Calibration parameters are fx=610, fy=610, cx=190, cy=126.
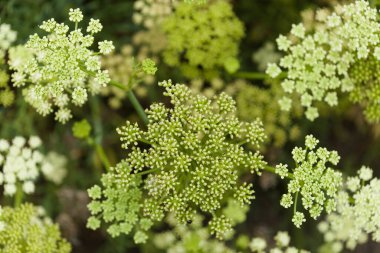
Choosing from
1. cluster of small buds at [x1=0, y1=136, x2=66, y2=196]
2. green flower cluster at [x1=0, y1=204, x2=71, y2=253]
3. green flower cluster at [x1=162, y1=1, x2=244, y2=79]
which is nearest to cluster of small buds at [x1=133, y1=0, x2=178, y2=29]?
green flower cluster at [x1=162, y1=1, x2=244, y2=79]

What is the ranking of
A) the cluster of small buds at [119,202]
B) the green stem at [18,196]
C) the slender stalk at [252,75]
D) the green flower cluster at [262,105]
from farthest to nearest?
the green flower cluster at [262,105], the slender stalk at [252,75], the green stem at [18,196], the cluster of small buds at [119,202]

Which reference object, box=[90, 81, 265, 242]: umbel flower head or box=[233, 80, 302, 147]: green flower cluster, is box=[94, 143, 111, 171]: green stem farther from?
box=[233, 80, 302, 147]: green flower cluster

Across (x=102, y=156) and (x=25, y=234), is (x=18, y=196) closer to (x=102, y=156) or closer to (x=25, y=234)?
(x=25, y=234)

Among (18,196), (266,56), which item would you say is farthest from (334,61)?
(18,196)

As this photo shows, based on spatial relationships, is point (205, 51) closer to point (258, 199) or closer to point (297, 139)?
point (297, 139)

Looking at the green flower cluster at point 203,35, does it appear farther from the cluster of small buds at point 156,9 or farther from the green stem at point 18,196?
the green stem at point 18,196

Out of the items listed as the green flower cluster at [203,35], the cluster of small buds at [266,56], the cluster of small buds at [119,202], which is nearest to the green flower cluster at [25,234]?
the cluster of small buds at [119,202]
